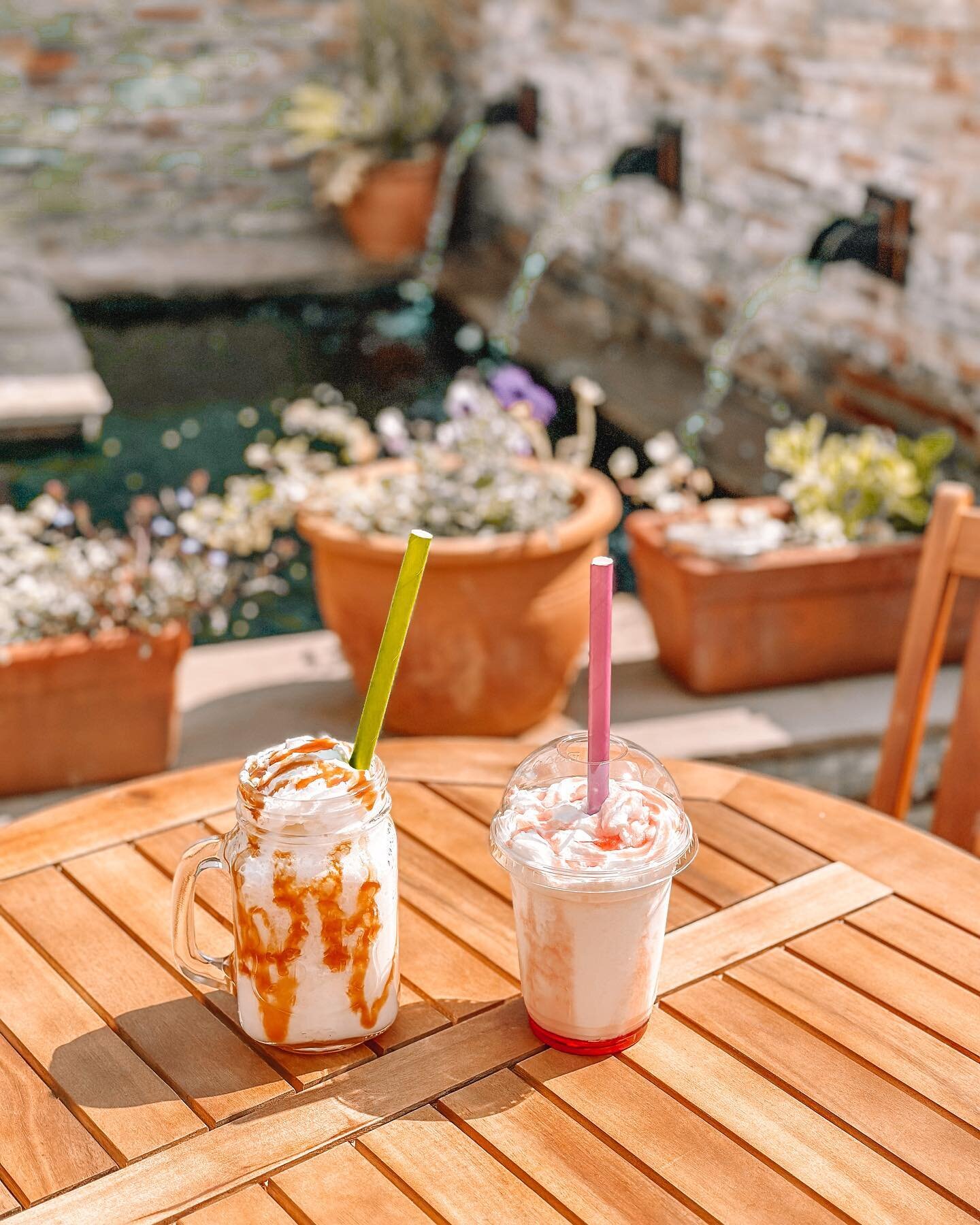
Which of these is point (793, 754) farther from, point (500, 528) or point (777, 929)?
point (777, 929)

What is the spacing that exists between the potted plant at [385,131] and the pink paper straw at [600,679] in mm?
5543

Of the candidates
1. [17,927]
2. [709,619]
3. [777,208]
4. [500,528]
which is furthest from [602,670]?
[777,208]

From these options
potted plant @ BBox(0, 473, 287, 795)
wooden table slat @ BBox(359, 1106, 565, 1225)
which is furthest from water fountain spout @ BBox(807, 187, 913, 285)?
wooden table slat @ BBox(359, 1106, 565, 1225)

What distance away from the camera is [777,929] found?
1.27 meters

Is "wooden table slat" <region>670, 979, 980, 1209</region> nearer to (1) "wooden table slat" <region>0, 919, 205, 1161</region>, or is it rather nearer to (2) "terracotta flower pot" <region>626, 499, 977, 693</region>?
(1) "wooden table slat" <region>0, 919, 205, 1161</region>

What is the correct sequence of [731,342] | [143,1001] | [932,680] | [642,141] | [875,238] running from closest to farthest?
[143,1001] → [932,680] → [875,238] → [731,342] → [642,141]

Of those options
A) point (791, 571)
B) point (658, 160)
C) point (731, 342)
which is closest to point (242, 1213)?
point (791, 571)

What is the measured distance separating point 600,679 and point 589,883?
0.14 metres

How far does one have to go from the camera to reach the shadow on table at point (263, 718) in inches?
106

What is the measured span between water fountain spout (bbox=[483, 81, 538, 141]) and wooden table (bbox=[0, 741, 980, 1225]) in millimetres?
4964

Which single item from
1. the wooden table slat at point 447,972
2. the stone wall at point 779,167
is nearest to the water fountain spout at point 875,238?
the stone wall at point 779,167

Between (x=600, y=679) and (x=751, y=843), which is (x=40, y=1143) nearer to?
(x=600, y=679)

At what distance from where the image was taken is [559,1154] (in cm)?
101

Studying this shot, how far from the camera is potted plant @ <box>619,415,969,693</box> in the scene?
281cm
